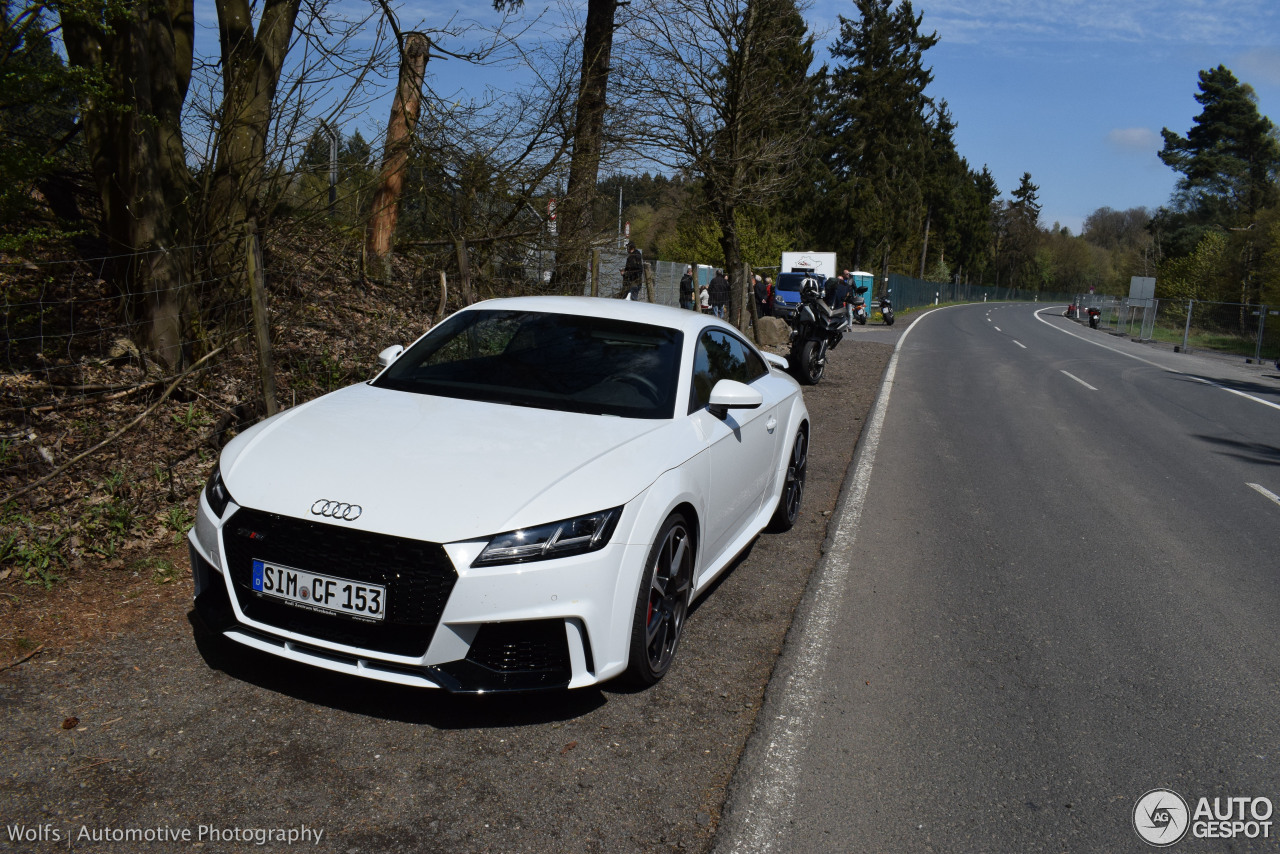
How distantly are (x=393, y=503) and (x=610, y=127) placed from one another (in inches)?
529

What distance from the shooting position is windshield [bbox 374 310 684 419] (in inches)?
170

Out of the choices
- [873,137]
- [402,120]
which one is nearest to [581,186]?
[402,120]

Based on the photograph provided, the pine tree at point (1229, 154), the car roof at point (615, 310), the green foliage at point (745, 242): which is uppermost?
the pine tree at point (1229, 154)

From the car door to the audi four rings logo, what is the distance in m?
1.64

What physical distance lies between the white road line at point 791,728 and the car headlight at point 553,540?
0.99 m

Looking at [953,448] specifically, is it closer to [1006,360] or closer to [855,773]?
[855,773]

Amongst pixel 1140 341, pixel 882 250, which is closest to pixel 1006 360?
pixel 1140 341

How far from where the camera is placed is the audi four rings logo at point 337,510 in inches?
124

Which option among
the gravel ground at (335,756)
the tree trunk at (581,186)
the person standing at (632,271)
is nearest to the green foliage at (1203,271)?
the person standing at (632,271)

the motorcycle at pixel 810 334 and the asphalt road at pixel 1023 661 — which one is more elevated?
the motorcycle at pixel 810 334

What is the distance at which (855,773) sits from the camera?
3262 mm

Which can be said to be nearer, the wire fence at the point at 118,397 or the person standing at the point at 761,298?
the wire fence at the point at 118,397

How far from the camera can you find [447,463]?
3482 mm

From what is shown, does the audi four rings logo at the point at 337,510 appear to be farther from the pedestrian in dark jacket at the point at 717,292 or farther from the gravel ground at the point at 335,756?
the pedestrian in dark jacket at the point at 717,292
